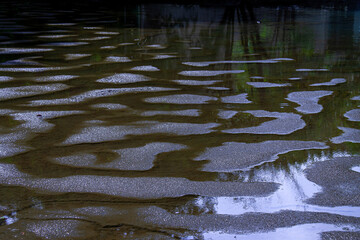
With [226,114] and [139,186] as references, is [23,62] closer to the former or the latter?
[226,114]

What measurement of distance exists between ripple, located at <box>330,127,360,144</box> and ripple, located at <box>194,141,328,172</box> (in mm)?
132

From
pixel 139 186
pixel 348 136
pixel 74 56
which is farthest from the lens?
pixel 74 56

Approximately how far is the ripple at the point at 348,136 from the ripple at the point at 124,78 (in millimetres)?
1956

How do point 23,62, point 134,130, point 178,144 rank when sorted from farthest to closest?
point 23,62, point 134,130, point 178,144

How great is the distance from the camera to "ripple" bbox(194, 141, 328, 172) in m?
2.54

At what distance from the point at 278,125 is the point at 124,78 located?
1785mm

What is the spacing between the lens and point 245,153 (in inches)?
106

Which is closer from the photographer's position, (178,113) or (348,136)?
(348,136)

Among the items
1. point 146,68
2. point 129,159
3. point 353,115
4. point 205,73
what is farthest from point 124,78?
point 353,115

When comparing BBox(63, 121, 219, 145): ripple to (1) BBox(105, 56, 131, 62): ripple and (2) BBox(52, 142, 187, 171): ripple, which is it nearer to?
(2) BBox(52, 142, 187, 171): ripple

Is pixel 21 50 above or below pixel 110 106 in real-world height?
above

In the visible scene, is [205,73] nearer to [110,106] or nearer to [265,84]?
[265,84]

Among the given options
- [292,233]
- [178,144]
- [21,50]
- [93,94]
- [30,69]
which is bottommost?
[292,233]

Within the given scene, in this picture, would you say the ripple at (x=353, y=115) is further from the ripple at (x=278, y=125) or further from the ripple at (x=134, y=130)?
the ripple at (x=134, y=130)
